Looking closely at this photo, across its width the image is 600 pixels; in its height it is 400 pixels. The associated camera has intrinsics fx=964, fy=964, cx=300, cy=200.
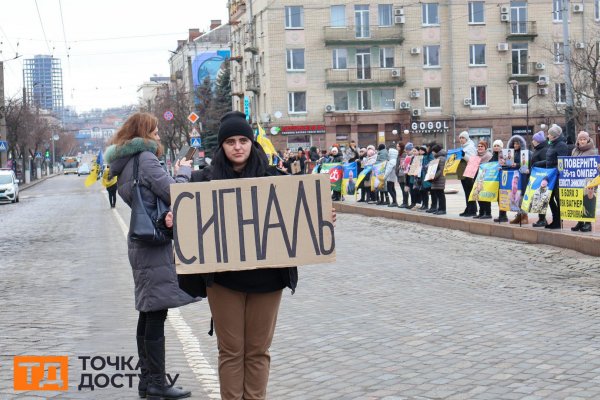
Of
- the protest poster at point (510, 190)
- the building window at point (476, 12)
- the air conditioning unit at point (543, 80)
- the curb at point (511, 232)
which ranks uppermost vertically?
the building window at point (476, 12)

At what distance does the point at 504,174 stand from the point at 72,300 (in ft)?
34.9

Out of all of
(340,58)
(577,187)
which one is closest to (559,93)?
(340,58)

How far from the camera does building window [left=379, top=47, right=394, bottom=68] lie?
222 ft

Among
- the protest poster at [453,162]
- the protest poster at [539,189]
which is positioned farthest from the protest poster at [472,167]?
the protest poster at [539,189]

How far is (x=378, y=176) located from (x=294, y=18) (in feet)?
129

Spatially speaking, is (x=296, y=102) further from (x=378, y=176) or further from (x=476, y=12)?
(x=378, y=176)

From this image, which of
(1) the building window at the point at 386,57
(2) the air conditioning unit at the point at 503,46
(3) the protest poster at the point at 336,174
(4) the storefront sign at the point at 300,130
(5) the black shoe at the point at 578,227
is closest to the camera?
(5) the black shoe at the point at 578,227

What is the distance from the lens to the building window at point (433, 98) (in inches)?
2650

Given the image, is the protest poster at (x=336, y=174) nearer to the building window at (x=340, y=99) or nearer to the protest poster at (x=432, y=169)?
the protest poster at (x=432, y=169)

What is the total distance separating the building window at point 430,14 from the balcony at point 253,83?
13339mm

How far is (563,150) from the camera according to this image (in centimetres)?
1717

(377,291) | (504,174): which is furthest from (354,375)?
(504,174)

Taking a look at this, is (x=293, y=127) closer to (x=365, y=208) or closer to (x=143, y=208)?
(x=365, y=208)

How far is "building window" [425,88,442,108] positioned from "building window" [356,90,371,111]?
159 inches
